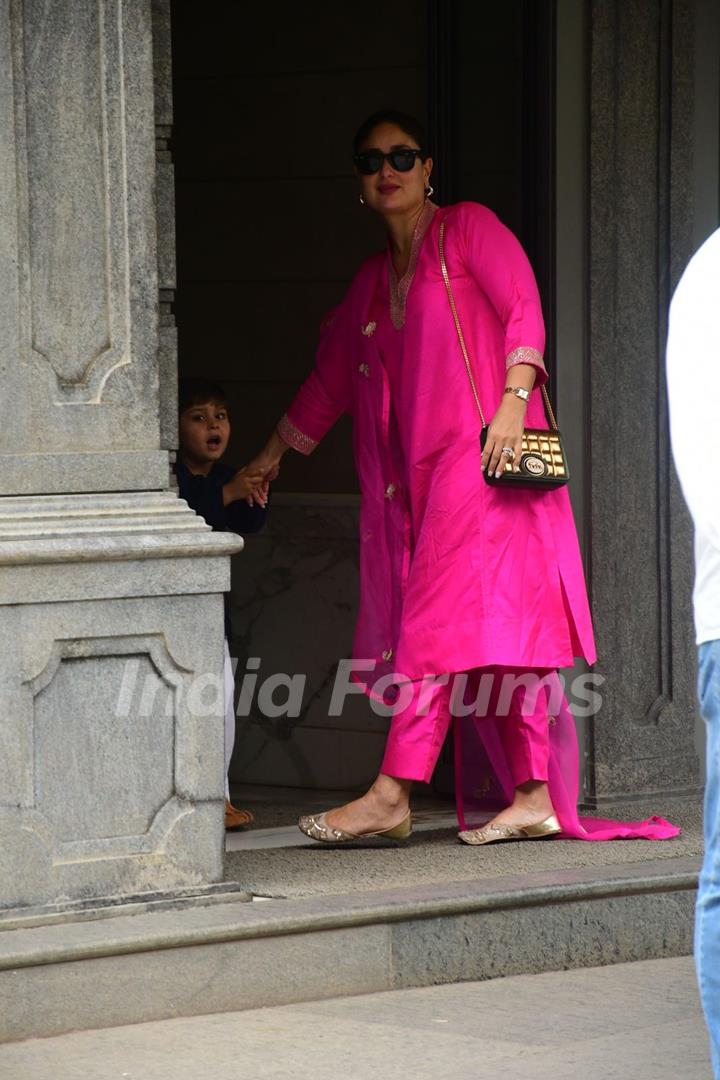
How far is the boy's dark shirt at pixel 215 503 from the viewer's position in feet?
23.6

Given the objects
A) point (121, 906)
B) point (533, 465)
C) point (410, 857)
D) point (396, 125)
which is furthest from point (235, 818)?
point (396, 125)

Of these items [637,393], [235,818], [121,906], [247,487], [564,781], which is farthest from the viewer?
[637,393]

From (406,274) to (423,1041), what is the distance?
2.54m

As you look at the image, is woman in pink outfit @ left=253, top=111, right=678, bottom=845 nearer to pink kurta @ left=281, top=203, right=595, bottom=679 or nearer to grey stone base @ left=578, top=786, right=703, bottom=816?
pink kurta @ left=281, top=203, right=595, bottom=679

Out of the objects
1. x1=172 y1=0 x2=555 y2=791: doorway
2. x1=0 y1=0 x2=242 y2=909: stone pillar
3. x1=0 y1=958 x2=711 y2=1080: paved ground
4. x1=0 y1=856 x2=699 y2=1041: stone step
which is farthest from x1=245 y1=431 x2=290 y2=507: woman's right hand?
x1=0 y1=958 x2=711 y2=1080: paved ground

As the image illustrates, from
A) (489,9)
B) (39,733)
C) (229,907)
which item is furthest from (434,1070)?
(489,9)

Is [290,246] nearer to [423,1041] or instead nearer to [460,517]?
[460,517]

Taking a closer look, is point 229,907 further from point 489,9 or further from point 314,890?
point 489,9

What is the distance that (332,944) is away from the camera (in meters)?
5.74

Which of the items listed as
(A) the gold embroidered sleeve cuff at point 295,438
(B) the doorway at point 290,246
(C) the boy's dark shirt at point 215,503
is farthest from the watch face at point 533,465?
(B) the doorway at point 290,246

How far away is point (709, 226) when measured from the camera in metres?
7.88

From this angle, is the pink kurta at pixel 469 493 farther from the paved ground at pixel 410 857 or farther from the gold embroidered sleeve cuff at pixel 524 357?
the paved ground at pixel 410 857

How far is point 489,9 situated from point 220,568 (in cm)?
288

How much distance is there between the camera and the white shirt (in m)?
3.74
